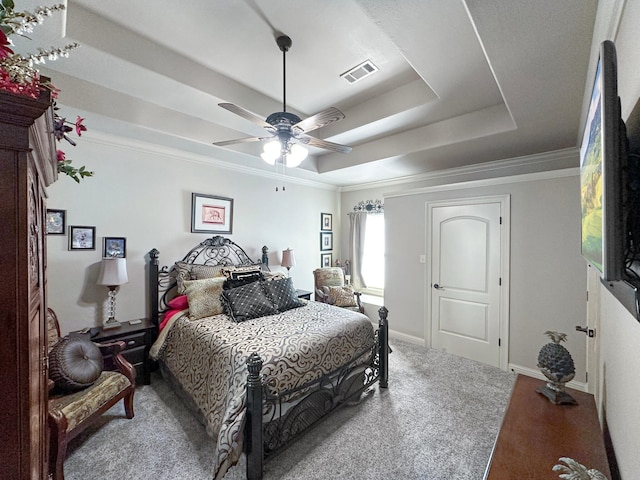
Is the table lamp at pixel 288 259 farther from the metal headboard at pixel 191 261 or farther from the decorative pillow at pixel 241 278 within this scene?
the decorative pillow at pixel 241 278

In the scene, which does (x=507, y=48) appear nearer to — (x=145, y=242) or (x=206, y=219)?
(x=206, y=219)

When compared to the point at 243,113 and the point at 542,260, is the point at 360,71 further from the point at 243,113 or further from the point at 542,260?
the point at 542,260

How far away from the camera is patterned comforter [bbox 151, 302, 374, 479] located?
1.80 m

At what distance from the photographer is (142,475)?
1761 mm

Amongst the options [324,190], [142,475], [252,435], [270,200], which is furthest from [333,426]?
[324,190]

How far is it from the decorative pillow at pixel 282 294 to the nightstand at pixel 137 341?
124 centimetres

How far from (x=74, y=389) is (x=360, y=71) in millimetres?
3229

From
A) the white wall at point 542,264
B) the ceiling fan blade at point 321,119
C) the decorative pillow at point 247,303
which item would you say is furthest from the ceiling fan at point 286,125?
the white wall at point 542,264

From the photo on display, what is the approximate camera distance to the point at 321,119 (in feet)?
6.33

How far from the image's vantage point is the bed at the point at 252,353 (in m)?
1.74

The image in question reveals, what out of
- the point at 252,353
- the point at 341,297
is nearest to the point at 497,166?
the point at 341,297

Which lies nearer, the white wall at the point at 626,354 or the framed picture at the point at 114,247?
the white wall at the point at 626,354

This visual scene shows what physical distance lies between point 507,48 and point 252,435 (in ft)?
8.92

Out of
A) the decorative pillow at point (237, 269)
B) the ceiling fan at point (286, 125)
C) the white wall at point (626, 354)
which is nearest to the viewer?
the white wall at point (626, 354)
